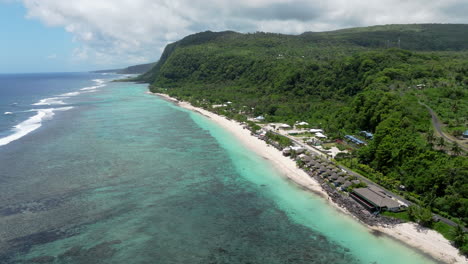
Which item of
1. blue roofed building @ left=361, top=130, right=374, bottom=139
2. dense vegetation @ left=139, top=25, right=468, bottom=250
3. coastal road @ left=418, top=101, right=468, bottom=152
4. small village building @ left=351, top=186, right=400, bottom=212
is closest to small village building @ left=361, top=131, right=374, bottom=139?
blue roofed building @ left=361, top=130, right=374, bottom=139

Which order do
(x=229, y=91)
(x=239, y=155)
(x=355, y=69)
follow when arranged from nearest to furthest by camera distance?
(x=239, y=155) < (x=355, y=69) < (x=229, y=91)

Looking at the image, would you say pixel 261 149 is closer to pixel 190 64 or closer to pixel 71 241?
pixel 71 241

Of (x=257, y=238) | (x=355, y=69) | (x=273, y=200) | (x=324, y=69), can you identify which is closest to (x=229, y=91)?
(x=324, y=69)

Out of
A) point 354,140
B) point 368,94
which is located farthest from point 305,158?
point 368,94

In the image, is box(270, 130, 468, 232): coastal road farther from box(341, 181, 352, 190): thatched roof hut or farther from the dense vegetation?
box(341, 181, 352, 190): thatched roof hut

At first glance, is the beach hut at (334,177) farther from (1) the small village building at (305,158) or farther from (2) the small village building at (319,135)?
(2) the small village building at (319,135)
